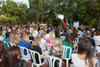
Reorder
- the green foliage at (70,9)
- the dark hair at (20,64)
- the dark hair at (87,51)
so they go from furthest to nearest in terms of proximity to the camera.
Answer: the green foliage at (70,9), the dark hair at (87,51), the dark hair at (20,64)

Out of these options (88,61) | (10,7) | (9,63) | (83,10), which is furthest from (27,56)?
(10,7)

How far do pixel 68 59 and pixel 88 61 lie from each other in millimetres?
1171

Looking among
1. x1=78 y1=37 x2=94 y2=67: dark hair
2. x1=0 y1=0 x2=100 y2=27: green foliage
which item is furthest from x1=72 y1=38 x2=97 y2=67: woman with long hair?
x1=0 y1=0 x2=100 y2=27: green foliage

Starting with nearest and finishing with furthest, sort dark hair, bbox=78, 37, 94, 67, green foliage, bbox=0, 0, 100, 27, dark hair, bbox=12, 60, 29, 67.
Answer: dark hair, bbox=12, 60, 29, 67, dark hair, bbox=78, 37, 94, 67, green foliage, bbox=0, 0, 100, 27

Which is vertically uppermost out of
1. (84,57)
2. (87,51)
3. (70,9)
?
(70,9)

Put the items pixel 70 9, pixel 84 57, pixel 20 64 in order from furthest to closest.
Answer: pixel 70 9 < pixel 84 57 < pixel 20 64

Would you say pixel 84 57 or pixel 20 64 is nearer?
pixel 20 64

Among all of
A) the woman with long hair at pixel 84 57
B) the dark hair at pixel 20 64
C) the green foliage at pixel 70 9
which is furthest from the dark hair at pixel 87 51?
the green foliage at pixel 70 9

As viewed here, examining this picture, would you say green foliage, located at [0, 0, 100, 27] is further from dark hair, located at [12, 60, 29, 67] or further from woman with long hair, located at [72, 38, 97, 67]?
dark hair, located at [12, 60, 29, 67]

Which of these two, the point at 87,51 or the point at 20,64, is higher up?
the point at 87,51

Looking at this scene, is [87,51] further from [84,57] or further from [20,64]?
[20,64]

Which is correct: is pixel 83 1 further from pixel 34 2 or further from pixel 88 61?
pixel 88 61

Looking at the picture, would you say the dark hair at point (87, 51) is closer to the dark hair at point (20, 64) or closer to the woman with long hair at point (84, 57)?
the woman with long hair at point (84, 57)

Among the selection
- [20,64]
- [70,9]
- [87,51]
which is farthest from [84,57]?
[70,9]
